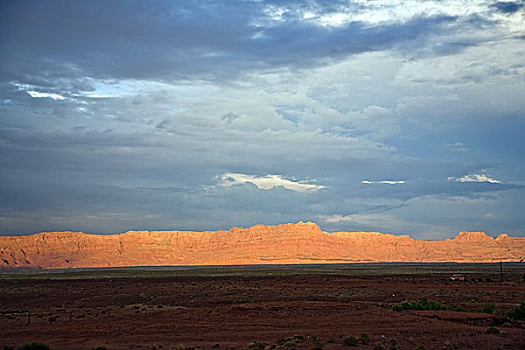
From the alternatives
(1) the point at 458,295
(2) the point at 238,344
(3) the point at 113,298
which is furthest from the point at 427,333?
(3) the point at 113,298

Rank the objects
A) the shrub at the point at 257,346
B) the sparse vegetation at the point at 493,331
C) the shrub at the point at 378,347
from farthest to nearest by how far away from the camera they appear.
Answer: the sparse vegetation at the point at 493,331 < the shrub at the point at 257,346 < the shrub at the point at 378,347

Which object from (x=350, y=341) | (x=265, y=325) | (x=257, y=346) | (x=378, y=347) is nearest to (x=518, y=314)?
(x=350, y=341)

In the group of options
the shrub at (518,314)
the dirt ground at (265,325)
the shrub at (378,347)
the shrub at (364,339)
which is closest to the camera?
the shrub at (378,347)

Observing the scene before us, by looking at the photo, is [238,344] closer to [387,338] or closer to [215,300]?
[387,338]

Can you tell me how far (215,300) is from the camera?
4341cm

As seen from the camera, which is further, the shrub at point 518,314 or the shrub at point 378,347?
the shrub at point 518,314

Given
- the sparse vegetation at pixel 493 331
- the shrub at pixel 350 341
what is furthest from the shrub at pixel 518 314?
the shrub at pixel 350 341

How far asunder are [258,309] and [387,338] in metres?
12.5

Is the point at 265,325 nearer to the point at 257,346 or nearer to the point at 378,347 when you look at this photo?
the point at 257,346

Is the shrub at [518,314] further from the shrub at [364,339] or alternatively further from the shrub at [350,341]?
the shrub at [350,341]

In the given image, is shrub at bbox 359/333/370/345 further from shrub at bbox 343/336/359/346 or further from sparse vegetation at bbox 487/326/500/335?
sparse vegetation at bbox 487/326/500/335

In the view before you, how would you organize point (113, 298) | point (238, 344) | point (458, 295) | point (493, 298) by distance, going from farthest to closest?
point (113, 298) → point (458, 295) → point (493, 298) → point (238, 344)

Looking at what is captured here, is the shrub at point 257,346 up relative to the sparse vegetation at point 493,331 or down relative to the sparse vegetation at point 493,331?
down

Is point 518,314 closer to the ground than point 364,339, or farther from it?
farther from it
